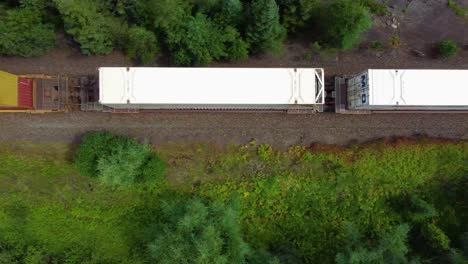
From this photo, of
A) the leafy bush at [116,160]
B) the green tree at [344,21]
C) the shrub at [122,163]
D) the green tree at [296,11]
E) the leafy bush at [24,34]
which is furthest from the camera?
the green tree at [296,11]

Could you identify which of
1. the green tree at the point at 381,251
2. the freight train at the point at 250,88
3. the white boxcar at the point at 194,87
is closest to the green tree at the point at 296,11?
the freight train at the point at 250,88

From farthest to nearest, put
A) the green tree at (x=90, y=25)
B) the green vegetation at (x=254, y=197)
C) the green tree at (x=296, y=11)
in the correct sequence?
the green vegetation at (x=254, y=197) < the green tree at (x=296, y=11) < the green tree at (x=90, y=25)

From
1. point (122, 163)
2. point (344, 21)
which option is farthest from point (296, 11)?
point (122, 163)

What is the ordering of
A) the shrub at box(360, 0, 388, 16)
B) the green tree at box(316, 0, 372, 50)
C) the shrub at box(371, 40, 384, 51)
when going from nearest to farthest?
the green tree at box(316, 0, 372, 50) < the shrub at box(371, 40, 384, 51) < the shrub at box(360, 0, 388, 16)

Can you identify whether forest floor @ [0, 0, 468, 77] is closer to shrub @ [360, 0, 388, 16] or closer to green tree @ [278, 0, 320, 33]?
shrub @ [360, 0, 388, 16]

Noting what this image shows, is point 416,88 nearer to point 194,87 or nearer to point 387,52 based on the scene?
point 387,52

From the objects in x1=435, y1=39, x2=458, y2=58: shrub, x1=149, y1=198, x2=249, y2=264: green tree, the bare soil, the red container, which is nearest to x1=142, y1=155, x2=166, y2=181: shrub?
the bare soil

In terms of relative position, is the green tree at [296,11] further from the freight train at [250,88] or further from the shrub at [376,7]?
the shrub at [376,7]
